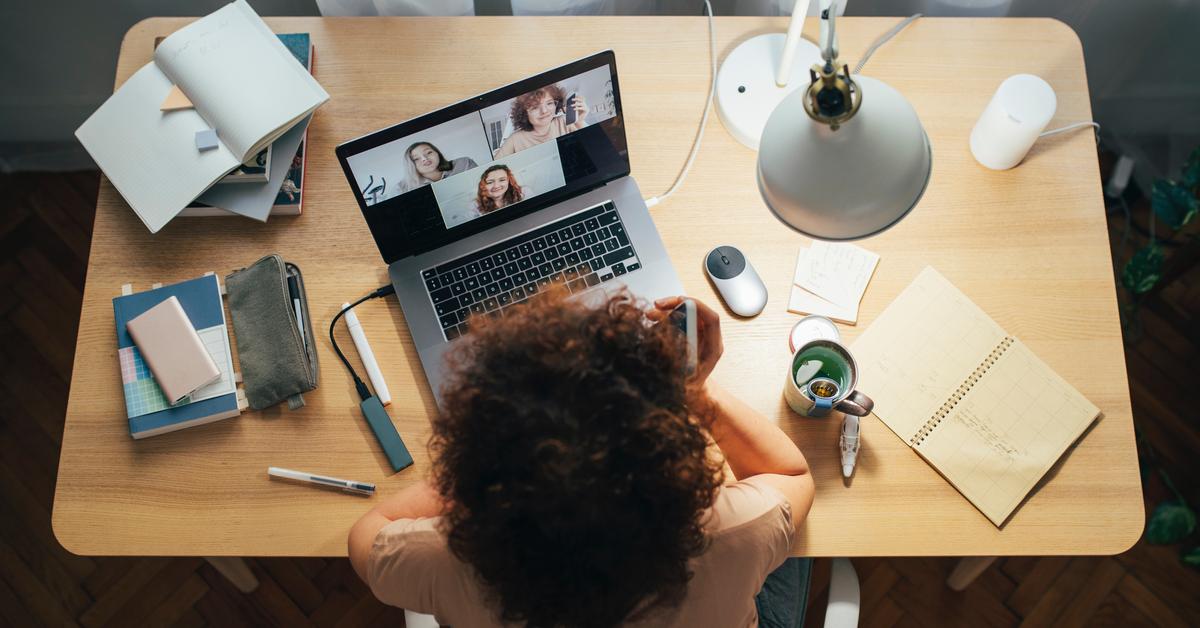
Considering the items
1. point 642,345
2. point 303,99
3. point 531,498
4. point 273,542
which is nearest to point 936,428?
point 642,345

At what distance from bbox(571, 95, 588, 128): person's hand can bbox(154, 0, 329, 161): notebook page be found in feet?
1.32

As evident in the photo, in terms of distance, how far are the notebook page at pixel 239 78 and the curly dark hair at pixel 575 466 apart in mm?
540

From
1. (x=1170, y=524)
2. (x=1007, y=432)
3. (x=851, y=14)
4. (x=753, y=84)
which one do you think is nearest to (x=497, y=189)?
(x=753, y=84)

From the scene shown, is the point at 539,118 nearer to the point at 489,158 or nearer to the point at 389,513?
the point at 489,158

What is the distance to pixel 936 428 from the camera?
95 cm

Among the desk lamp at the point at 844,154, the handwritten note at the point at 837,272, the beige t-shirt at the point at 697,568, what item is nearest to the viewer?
the desk lamp at the point at 844,154

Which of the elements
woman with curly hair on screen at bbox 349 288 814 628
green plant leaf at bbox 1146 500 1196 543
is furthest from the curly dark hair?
green plant leaf at bbox 1146 500 1196 543

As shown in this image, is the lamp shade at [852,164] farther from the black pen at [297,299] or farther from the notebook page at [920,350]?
the black pen at [297,299]

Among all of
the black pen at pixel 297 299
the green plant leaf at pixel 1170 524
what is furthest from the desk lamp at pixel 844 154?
the green plant leaf at pixel 1170 524

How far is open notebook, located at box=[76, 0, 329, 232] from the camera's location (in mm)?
986

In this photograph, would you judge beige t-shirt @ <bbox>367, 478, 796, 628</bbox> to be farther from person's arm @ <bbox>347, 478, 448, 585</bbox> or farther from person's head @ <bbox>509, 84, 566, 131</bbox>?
Answer: person's head @ <bbox>509, 84, 566, 131</bbox>

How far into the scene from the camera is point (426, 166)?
89cm

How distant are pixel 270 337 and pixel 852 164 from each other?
0.80 meters

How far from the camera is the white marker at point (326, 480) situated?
93 centimetres
